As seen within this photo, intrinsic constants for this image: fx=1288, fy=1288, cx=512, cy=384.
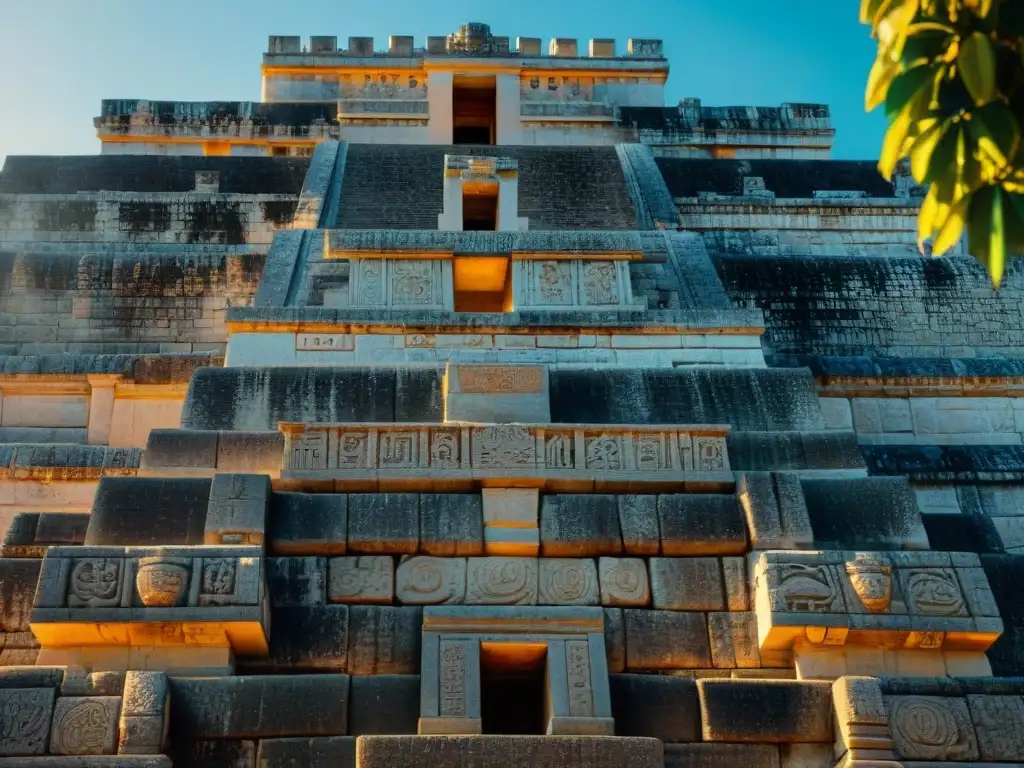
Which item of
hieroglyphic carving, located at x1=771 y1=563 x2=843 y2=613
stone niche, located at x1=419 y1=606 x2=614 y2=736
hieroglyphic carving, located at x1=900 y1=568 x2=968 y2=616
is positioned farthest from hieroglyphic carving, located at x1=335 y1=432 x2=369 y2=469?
hieroglyphic carving, located at x1=900 y1=568 x2=968 y2=616

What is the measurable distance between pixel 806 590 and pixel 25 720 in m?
5.63

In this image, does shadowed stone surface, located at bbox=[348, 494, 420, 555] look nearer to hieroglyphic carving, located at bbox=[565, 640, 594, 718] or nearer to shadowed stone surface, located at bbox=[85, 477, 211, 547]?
shadowed stone surface, located at bbox=[85, 477, 211, 547]

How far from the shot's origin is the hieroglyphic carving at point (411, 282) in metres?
14.4

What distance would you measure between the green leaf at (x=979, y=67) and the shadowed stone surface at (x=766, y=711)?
5689 millimetres

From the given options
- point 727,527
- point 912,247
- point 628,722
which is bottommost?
point 628,722

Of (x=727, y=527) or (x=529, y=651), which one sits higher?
(x=727, y=527)

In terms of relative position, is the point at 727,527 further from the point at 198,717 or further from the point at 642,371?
the point at 198,717

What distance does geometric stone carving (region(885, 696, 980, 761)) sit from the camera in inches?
352

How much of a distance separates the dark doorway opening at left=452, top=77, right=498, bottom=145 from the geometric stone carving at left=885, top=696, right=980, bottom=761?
22.1 metres

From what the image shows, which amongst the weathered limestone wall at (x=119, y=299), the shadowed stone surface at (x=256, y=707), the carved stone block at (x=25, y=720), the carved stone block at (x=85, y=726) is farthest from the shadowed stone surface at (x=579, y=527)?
the weathered limestone wall at (x=119, y=299)

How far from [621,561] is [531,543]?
0.73 metres

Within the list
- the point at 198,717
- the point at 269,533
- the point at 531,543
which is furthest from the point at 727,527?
the point at 198,717

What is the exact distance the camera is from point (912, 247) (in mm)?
21500

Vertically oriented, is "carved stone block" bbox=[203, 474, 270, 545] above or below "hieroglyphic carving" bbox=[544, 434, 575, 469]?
below
